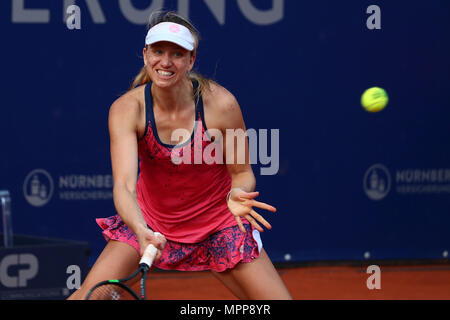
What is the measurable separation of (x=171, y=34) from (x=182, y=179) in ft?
1.85

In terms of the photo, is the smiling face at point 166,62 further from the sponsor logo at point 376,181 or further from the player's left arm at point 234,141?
the sponsor logo at point 376,181

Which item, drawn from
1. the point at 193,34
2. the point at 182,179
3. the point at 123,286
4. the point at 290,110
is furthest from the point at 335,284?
the point at 123,286

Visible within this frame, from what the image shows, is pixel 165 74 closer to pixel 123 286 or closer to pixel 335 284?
pixel 123 286

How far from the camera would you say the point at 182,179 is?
3305 mm

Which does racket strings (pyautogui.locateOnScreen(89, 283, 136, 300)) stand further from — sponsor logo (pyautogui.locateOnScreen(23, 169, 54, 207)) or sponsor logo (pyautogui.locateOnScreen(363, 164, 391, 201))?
sponsor logo (pyautogui.locateOnScreen(363, 164, 391, 201))

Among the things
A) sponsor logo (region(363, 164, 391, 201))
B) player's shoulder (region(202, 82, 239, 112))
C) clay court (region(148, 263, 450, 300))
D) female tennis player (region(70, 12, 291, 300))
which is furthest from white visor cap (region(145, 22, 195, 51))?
sponsor logo (region(363, 164, 391, 201))

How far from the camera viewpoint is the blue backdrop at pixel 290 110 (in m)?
5.51

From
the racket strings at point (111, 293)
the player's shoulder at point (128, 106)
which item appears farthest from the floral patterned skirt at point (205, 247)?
the player's shoulder at point (128, 106)

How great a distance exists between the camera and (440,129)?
625 centimetres

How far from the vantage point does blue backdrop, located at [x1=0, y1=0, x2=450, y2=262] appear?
18.1 ft

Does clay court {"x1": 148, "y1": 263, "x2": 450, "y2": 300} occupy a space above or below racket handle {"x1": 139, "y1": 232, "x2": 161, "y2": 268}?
below

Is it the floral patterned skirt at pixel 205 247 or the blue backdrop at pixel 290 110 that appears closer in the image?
the floral patterned skirt at pixel 205 247

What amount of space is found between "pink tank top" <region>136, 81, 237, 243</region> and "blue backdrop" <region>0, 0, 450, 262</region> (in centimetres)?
230
